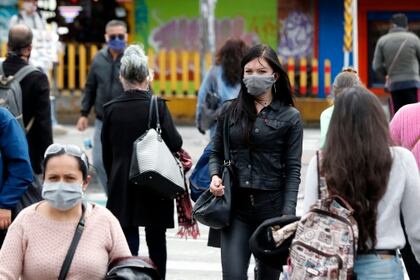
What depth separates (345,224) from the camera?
16.0 feet

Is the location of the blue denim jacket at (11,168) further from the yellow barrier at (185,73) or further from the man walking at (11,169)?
the yellow barrier at (185,73)

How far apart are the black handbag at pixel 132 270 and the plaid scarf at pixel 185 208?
9.16 ft

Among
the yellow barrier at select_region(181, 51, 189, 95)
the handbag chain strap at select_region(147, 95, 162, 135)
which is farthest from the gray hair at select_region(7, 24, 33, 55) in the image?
the yellow barrier at select_region(181, 51, 189, 95)

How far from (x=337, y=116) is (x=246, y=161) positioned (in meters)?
1.70

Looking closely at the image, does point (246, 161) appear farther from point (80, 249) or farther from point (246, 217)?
point (80, 249)

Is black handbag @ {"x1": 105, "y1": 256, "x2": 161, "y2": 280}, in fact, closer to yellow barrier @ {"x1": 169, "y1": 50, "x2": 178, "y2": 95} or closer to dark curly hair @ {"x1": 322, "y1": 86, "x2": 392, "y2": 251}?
dark curly hair @ {"x1": 322, "y1": 86, "x2": 392, "y2": 251}

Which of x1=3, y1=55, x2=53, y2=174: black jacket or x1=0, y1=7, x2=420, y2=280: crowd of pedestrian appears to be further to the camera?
x1=3, y1=55, x2=53, y2=174: black jacket

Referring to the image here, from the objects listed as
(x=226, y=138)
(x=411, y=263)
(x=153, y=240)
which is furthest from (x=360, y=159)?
(x=153, y=240)

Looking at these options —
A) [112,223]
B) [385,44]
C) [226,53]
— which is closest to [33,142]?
[226,53]

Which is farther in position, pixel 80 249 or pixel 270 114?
pixel 270 114

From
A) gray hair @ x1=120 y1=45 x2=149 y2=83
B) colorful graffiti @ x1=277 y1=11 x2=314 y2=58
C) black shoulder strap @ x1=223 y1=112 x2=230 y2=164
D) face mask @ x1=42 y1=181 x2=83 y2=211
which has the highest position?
colorful graffiti @ x1=277 y1=11 x2=314 y2=58

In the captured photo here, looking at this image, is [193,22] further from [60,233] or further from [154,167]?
[60,233]

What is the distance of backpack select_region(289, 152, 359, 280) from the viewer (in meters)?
4.86

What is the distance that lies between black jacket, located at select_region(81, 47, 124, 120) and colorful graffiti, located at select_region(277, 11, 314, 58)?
12.3 meters
